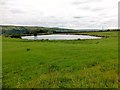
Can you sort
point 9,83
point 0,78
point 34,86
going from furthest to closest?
1. point 0,78
2. point 9,83
3. point 34,86

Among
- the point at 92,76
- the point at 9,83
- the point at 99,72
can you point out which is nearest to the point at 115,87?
the point at 92,76

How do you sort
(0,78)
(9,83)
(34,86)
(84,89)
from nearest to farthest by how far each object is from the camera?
(84,89), (34,86), (9,83), (0,78)

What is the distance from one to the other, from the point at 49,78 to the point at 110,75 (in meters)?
4.44

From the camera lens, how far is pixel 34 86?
1451 centimetres

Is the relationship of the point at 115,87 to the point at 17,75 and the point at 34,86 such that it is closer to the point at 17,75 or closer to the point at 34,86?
the point at 34,86

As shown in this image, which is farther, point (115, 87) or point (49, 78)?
point (49, 78)

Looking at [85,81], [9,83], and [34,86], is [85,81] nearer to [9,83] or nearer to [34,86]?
[34,86]

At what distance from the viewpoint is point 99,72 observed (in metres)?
18.5

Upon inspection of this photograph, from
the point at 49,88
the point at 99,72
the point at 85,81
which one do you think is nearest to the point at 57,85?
the point at 49,88

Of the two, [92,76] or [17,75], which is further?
[17,75]

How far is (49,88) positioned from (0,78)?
230 inches

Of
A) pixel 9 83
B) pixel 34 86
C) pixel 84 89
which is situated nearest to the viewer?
pixel 84 89

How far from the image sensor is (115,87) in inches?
535

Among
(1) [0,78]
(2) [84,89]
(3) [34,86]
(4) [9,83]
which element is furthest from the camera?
(1) [0,78]
